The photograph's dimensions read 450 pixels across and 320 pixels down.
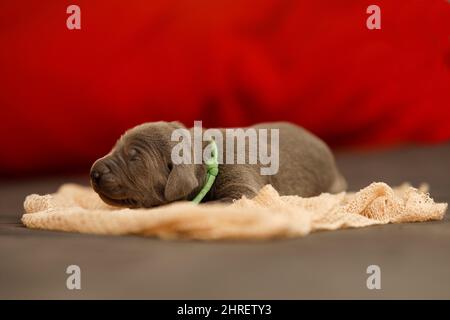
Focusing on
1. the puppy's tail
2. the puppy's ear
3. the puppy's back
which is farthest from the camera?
the puppy's tail

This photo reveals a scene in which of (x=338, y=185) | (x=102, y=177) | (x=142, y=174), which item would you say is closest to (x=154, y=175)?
(x=142, y=174)

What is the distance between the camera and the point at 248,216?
1.31m

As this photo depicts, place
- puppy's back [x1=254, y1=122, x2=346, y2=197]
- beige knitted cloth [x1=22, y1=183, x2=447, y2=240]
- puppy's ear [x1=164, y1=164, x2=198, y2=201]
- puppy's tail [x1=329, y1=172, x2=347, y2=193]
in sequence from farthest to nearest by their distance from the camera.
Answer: puppy's tail [x1=329, y1=172, x2=347, y2=193], puppy's back [x1=254, y1=122, x2=346, y2=197], puppy's ear [x1=164, y1=164, x2=198, y2=201], beige knitted cloth [x1=22, y1=183, x2=447, y2=240]

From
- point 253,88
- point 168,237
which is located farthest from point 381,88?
point 168,237

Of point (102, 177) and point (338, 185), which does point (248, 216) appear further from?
point (338, 185)

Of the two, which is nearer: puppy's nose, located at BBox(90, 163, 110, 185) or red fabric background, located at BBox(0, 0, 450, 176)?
puppy's nose, located at BBox(90, 163, 110, 185)

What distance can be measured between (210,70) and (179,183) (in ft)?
4.16

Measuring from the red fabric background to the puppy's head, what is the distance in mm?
1103

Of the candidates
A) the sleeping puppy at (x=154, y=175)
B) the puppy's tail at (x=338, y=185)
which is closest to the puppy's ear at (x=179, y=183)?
the sleeping puppy at (x=154, y=175)

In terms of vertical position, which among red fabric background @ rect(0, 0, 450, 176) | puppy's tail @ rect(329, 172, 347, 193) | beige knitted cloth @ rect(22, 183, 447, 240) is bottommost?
beige knitted cloth @ rect(22, 183, 447, 240)

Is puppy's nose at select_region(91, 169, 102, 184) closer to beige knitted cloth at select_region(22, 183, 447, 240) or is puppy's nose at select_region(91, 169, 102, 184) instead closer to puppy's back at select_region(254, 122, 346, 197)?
beige knitted cloth at select_region(22, 183, 447, 240)

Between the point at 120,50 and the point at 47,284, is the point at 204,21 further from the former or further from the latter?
the point at 47,284

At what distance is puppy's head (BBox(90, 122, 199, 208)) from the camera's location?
5.55 ft

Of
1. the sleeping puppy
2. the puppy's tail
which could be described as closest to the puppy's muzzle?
the sleeping puppy
